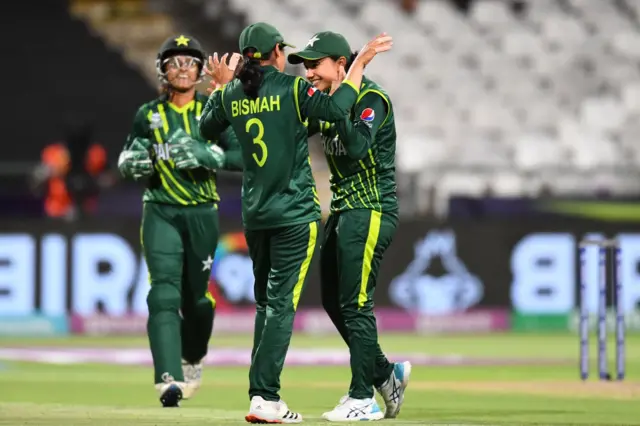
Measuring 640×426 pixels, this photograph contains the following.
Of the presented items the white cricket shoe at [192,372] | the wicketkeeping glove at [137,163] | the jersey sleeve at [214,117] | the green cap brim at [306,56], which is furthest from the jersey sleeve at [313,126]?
the white cricket shoe at [192,372]

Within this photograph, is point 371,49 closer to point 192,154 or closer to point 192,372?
point 192,154

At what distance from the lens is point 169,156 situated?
847cm

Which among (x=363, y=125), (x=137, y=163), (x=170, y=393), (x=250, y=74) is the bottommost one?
(x=170, y=393)

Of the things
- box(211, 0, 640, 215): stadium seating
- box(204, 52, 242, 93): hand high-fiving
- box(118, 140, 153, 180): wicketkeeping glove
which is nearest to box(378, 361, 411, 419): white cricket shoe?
box(204, 52, 242, 93): hand high-fiving

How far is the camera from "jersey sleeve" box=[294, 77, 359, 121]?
6789 millimetres

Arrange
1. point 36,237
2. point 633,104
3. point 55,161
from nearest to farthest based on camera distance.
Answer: point 36,237
point 55,161
point 633,104

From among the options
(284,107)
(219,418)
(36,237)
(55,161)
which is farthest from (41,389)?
(55,161)

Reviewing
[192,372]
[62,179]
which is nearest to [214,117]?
[192,372]

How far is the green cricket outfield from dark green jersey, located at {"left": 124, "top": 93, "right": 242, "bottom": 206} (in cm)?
123

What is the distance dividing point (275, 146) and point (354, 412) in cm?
137

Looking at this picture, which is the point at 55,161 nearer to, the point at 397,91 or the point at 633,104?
the point at 397,91

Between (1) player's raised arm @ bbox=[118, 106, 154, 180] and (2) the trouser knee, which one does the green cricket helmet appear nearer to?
(1) player's raised arm @ bbox=[118, 106, 154, 180]

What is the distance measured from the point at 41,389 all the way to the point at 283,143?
12.2 feet

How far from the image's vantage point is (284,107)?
6.99 metres
